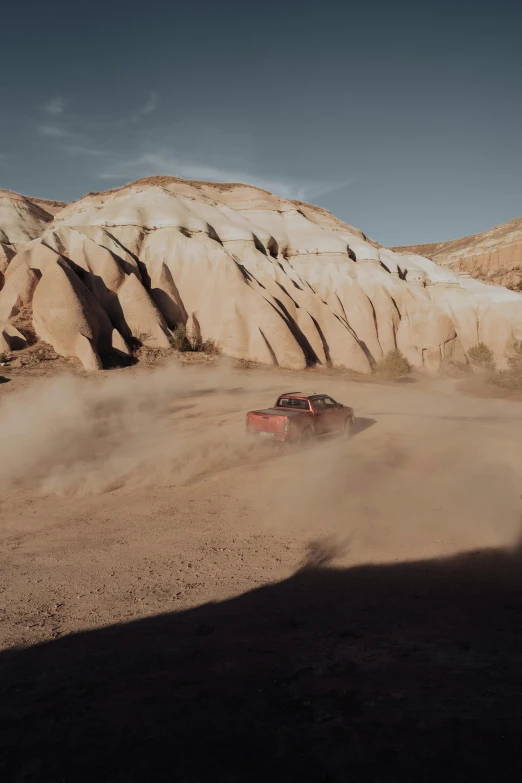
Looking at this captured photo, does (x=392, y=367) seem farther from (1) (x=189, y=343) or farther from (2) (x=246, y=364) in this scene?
(1) (x=189, y=343)

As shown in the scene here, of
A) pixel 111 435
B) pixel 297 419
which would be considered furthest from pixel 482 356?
pixel 111 435

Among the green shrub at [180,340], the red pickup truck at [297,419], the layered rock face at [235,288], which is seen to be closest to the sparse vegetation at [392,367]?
the layered rock face at [235,288]

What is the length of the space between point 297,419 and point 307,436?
66cm

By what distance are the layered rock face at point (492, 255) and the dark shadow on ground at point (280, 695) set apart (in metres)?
73.6

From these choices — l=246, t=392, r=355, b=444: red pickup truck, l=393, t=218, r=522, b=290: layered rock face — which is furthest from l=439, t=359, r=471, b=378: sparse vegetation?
l=393, t=218, r=522, b=290: layered rock face

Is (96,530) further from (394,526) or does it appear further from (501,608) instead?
(501,608)

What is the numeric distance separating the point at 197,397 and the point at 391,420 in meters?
8.75

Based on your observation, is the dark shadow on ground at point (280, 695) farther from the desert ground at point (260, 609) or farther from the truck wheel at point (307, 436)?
the truck wheel at point (307, 436)

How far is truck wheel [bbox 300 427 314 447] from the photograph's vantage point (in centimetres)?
1327

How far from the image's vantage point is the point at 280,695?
11.8 ft

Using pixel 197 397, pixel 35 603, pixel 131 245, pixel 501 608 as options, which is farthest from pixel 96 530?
pixel 131 245

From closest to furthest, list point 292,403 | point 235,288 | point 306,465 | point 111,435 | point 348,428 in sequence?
1. point 306,465
2. point 292,403
3. point 348,428
4. point 111,435
5. point 235,288

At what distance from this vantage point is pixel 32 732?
3.28 meters

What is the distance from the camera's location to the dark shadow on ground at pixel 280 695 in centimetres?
285
